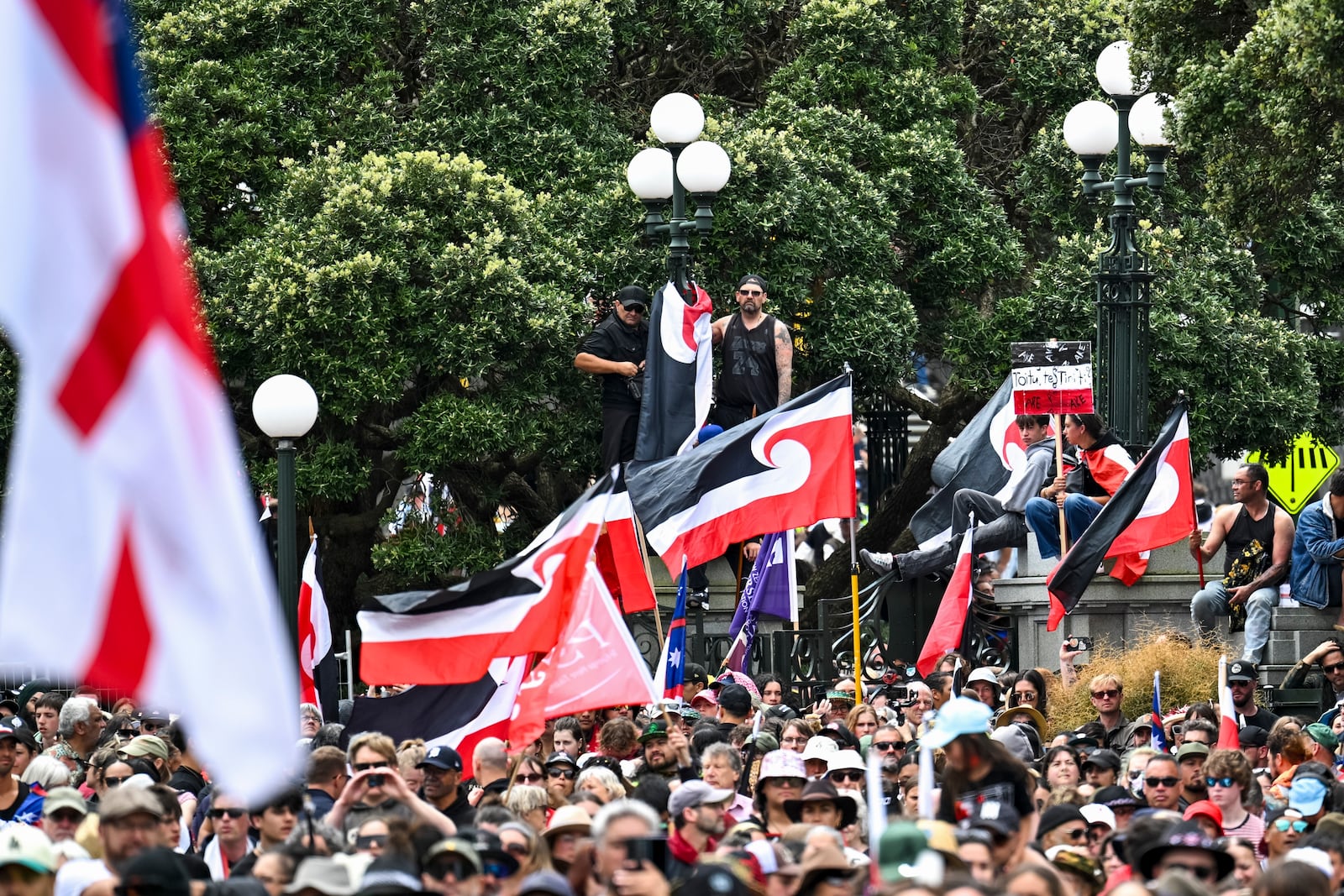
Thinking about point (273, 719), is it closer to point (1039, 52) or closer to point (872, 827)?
point (872, 827)

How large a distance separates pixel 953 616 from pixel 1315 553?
2.55m

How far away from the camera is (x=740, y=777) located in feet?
41.2

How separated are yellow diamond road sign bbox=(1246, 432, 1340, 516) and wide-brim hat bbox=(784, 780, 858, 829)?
15.0 metres

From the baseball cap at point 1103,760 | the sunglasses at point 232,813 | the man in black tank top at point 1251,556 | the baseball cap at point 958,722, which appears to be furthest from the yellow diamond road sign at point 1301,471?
the sunglasses at point 232,813

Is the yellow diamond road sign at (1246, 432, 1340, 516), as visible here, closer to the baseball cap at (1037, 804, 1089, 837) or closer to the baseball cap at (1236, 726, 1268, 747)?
the baseball cap at (1236, 726, 1268, 747)

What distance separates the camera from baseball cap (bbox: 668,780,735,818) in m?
9.64

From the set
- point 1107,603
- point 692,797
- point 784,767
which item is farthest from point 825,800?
point 1107,603

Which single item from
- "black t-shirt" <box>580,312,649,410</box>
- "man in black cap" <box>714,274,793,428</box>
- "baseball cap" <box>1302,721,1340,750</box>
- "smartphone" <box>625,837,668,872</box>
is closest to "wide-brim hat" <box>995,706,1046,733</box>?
"baseball cap" <box>1302,721,1340,750</box>

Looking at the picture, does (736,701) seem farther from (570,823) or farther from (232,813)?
(570,823)

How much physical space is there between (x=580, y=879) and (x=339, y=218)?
1411 cm

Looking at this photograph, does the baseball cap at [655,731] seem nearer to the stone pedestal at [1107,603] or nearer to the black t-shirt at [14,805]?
the black t-shirt at [14,805]

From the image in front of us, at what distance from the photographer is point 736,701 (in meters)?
14.3

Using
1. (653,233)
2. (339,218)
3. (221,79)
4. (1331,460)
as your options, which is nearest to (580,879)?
(653,233)

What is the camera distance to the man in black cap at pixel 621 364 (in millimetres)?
20625
